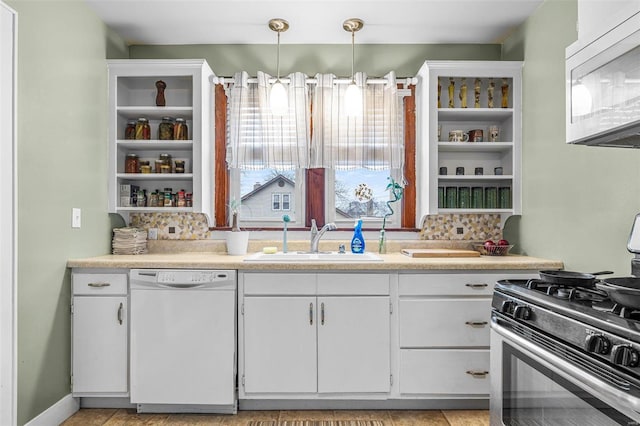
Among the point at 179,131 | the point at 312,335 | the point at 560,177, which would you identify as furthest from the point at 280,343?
the point at 560,177

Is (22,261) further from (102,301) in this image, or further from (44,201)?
(102,301)

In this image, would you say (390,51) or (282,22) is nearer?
(282,22)

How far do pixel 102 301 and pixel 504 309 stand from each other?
211 centimetres

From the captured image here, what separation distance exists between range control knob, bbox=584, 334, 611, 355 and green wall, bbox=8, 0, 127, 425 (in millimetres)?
2331

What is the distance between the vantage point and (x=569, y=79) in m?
1.61

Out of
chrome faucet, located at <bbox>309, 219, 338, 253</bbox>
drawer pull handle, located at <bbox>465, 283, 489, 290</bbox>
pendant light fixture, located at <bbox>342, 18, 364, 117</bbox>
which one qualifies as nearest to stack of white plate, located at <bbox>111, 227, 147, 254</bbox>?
chrome faucet, located at <bbox>309, 219, 338, 253</bbox>

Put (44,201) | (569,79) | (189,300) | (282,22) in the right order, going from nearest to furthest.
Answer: (569,79)
(44,201)
(189,300)
(282,22)

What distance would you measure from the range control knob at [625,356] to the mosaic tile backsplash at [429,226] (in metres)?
2.21

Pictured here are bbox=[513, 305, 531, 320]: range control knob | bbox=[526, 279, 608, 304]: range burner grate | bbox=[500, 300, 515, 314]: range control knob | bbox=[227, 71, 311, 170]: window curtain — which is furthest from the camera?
bbox=[227, 71, 311, 170]: window curtain

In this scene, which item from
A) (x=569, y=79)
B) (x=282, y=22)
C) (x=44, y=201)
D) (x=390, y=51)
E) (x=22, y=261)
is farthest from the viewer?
(x=390, y=51)

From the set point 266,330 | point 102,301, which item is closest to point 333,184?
point 266,330

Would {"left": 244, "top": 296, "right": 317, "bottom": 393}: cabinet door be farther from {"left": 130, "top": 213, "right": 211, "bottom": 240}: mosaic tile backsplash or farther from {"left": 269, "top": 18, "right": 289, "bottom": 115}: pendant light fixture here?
{"left": 269, "top": 18, "right": 289, "bottom": 115}: pendant light fixture

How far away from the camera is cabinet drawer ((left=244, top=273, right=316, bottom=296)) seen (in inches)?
101

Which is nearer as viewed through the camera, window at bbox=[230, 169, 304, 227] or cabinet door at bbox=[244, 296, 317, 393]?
cabinet door at bbox=[244, 296, 317, 393]
